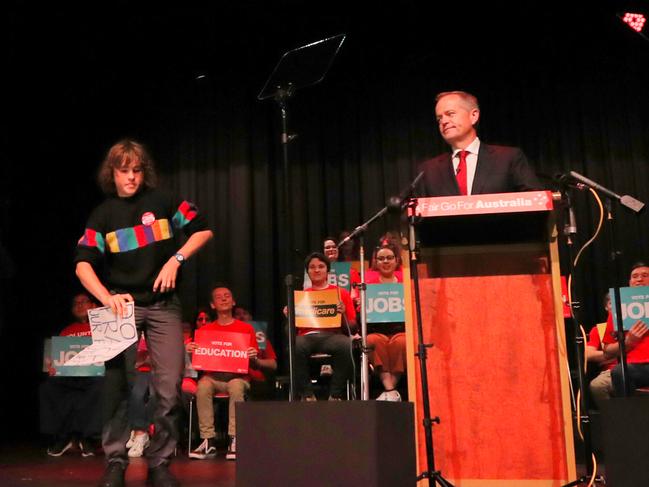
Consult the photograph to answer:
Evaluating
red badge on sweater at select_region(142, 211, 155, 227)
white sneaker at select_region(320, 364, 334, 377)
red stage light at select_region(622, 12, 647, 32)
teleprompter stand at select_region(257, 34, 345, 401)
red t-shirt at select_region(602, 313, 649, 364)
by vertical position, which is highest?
red stage light at select_region(622, 12, 647, 32)

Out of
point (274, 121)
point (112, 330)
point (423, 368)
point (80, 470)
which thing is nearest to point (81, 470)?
point (80, 470)

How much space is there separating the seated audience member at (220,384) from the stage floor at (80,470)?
15 cm

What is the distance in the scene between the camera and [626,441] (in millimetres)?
2082

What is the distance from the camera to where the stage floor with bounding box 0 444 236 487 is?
395 centimetres

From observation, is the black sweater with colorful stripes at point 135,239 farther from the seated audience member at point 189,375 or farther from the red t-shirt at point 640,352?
the red t-shirt at point 640,352

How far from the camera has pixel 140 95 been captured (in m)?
8.62

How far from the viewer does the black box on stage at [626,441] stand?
2047 mm

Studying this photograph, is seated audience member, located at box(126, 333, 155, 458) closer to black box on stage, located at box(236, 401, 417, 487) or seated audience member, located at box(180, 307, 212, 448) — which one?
seated audience member, located at box(180, 307, 212, 448)

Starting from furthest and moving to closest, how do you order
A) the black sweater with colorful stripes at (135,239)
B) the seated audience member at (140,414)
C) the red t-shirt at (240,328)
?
the red t-shirt at (240,328)
the seated audience member at (140,414)
the black sweater with colorful stripes at (135,239)

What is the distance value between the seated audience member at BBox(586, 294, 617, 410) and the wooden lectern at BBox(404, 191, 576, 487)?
7.91 ft

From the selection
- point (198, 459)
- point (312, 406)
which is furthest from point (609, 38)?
point (312, 406)

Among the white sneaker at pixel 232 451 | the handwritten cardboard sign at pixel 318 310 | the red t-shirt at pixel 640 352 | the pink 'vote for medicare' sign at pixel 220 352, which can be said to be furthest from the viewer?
the pink 'vote for medicare' sign at pixel 220 352

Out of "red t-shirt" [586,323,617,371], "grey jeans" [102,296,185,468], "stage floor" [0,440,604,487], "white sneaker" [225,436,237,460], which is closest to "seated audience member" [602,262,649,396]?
"red t-shirt" [586,323,617,371]

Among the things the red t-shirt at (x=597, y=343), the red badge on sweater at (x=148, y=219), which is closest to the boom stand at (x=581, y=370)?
the red badge on sweater at (x=148, y=219)
